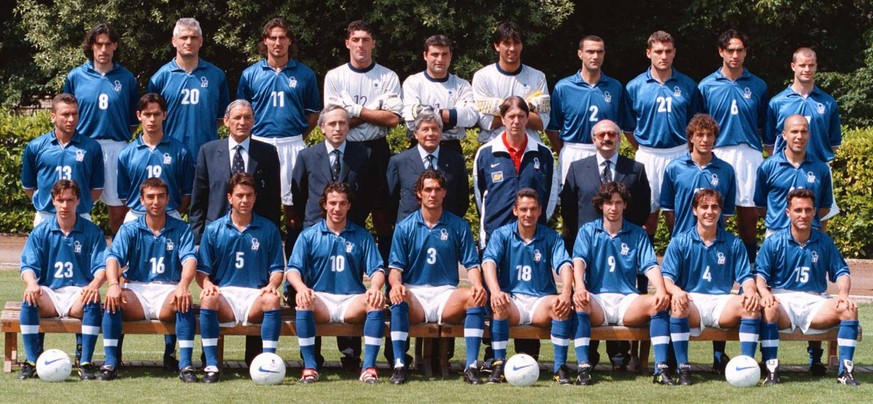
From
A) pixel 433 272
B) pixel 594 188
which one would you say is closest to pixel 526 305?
pixel 433 272

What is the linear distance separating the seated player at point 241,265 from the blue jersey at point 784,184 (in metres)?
3.52

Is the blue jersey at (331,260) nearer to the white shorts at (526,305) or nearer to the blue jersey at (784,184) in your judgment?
the white shorts at (526,305)

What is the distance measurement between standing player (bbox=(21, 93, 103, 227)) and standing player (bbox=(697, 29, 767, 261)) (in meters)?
4.54

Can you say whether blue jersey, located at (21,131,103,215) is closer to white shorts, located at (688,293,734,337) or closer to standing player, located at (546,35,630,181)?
standing player, located at (546,35,630,181)

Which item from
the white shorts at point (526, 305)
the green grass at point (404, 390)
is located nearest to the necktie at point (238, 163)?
the green grass at point (404, 390)

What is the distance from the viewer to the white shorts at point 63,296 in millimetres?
9172

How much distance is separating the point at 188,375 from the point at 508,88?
3193 millimetres

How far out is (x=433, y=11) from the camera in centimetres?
1955


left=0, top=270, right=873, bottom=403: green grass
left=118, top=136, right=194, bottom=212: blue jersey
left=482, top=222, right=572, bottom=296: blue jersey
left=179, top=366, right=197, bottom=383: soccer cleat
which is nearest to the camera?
left=0, top=270, right=873, bottom=403: green grass

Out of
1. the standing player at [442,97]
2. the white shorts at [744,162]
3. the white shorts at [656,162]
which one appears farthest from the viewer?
the white shorts at [744,162]

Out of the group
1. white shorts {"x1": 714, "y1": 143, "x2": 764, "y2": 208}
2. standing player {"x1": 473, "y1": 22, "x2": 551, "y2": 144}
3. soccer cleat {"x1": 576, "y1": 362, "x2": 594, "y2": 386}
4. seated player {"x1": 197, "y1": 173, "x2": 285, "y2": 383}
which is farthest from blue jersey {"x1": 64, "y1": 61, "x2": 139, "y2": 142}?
white shorts {"x1": 714, "y1": 143, "x2": 764, "y2": 208}

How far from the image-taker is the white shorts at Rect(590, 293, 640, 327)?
30.2 ft

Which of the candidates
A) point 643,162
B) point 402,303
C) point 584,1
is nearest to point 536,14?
point 584,1

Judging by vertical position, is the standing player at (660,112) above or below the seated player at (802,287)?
above
